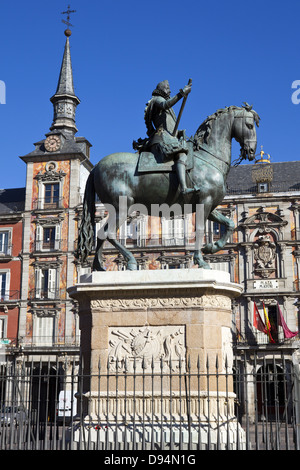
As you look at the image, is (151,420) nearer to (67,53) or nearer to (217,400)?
(217,400)

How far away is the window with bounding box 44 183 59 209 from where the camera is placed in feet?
134

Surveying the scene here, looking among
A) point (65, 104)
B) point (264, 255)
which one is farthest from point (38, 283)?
point (264, 255)

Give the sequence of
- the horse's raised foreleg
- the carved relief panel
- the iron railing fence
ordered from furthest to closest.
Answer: the horse's raised foreleg < the carved relief panel < the iron railing fence

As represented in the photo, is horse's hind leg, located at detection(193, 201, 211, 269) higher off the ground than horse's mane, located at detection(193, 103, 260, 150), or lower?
lower

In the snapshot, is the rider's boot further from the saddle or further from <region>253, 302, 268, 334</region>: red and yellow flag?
<region>253, 302, 268, 334</region>: red and yellow flag

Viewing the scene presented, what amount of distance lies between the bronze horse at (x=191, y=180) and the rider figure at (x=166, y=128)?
24cm

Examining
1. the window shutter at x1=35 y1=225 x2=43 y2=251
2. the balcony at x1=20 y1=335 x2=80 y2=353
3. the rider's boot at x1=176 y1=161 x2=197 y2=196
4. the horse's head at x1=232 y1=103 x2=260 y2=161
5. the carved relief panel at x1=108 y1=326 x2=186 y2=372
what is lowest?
the carved relief panel at x1=108 y1=326 x2=186 y2=372

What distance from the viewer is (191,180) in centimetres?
929

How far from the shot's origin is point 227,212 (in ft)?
127

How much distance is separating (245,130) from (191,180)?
4.32 ft

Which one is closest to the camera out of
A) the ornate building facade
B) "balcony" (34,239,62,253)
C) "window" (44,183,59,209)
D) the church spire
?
the ornate building facade

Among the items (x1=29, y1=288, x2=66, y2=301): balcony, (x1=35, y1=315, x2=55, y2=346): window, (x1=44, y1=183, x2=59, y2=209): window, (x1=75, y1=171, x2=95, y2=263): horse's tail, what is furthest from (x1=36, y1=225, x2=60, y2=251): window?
(x1=75, y1=171, x2=95, y2=263): horse's tail

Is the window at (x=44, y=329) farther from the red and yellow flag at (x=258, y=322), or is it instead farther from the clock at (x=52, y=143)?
the red and yellow flag at (x=258, y=322)

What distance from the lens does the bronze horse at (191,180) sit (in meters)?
9.30
